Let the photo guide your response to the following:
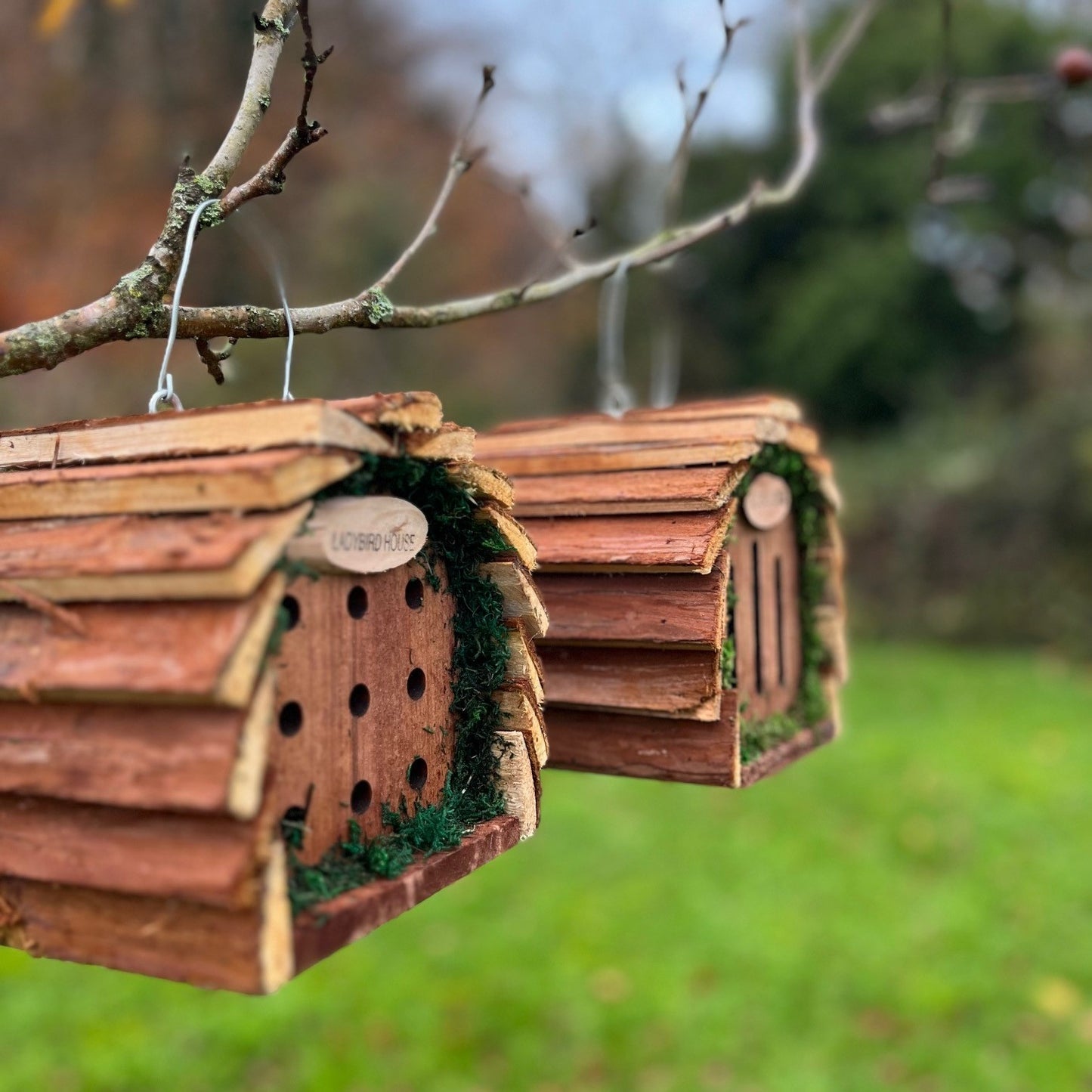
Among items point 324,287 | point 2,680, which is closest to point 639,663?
point 2,680

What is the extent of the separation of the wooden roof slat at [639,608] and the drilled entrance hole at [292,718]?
0.60 m

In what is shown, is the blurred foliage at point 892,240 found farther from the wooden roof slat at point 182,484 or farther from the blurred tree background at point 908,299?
the wooden roof slat at point 182,484

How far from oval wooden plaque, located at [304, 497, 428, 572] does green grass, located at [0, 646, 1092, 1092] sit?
303cm

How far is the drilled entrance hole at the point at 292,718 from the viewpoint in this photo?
1093 mm

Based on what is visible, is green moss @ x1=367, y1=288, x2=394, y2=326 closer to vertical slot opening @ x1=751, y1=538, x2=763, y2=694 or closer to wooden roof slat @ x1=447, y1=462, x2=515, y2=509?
wooden roof slat @ x1=447, y1=462, x2=515, y2=509

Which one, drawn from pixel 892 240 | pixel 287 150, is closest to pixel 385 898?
pixel 287 150

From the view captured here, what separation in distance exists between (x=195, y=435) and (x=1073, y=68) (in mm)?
2119

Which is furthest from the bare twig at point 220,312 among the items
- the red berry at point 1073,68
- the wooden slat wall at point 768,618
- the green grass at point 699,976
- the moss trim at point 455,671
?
the green grass at point 699,976

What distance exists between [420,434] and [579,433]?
736 millimetres

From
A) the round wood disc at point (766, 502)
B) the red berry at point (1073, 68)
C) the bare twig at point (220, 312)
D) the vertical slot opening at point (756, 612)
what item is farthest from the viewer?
the red berry at point (1073, 68)

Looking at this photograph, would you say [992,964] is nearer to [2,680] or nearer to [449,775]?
[449,775]

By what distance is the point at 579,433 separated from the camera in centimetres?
183

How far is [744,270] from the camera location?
486 inches

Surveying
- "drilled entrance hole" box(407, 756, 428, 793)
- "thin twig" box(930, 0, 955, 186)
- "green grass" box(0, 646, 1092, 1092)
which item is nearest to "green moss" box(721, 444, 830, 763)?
"thin twig" box(930, 0, 955, 186)
